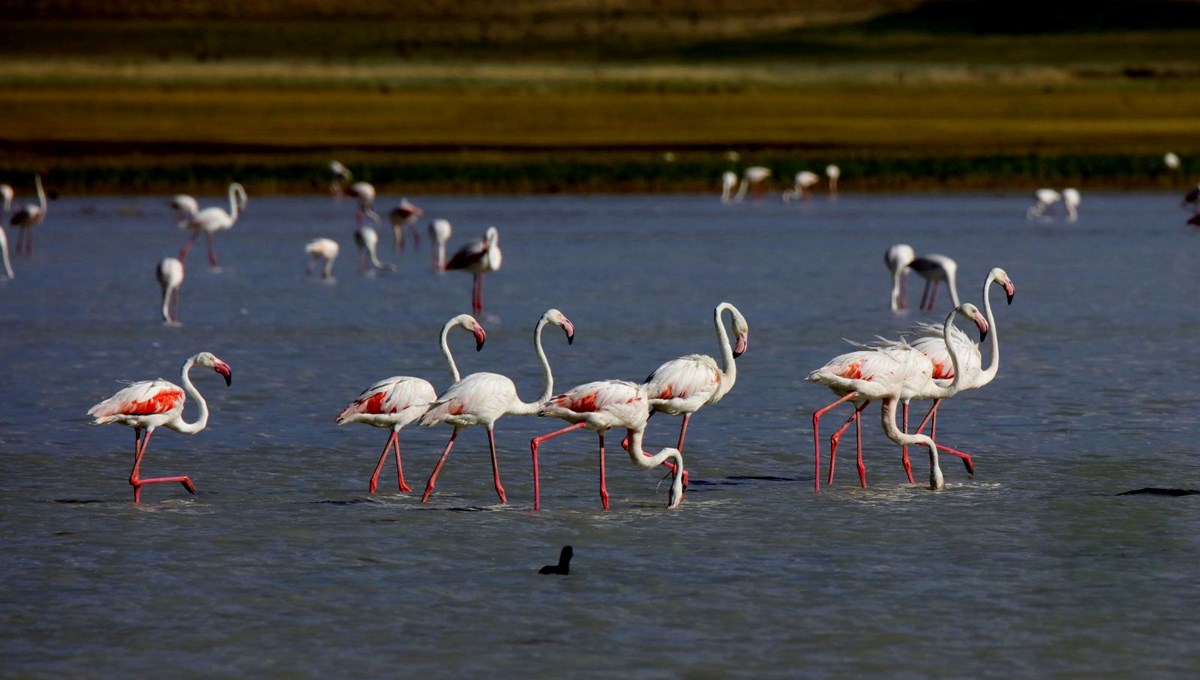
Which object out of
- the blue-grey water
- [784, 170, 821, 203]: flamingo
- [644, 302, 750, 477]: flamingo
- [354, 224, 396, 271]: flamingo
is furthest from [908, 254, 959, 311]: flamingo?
[784, 170, 821, 203]: flamingo

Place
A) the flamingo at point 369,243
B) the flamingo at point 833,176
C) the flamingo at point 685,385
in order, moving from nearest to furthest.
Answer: the flamingo at point 685,385
the flamingo at point 369,243
the flamingo at point 833,176

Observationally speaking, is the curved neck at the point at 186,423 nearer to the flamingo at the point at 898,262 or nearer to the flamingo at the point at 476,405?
the flamingo at the point at 476,405

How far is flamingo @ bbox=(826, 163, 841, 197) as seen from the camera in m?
47.3

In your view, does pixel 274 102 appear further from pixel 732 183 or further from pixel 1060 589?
pixel 1060 589

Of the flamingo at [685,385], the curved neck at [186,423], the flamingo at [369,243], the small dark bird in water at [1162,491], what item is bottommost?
the flamingo at [369,243]

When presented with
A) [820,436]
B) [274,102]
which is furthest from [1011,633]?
[274,102]

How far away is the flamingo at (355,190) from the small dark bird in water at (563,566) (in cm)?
2737

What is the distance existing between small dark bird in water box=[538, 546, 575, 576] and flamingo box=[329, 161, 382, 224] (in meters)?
27.4

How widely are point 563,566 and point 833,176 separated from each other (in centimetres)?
3968

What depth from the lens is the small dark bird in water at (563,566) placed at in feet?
27.9

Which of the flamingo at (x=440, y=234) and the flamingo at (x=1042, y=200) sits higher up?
the flamingo at (x=1042, y=200)

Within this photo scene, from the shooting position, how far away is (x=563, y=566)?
8539mm

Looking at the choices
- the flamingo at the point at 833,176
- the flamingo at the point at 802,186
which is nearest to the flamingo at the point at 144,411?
the flamingo at the point at 802,186

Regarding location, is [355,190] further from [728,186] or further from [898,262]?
[898,262]
